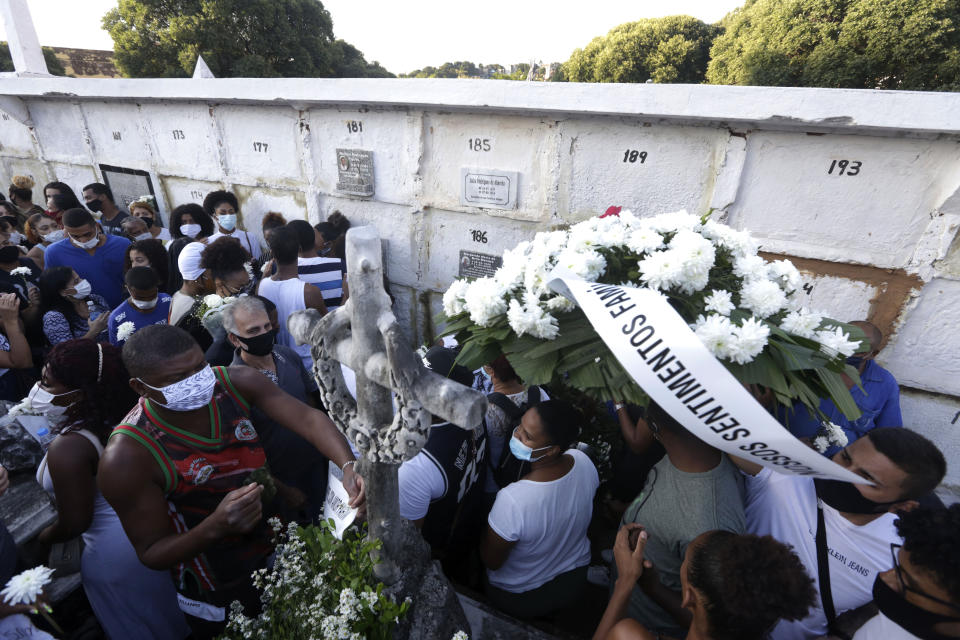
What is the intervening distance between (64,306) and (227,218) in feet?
6.21

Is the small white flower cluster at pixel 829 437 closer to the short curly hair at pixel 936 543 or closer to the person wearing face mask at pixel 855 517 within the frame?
the person wearing face mask at pixel 855 517

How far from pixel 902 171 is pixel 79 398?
519 centimetres

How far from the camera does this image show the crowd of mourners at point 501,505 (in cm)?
157

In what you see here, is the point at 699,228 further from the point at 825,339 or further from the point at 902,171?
the point at 902,171

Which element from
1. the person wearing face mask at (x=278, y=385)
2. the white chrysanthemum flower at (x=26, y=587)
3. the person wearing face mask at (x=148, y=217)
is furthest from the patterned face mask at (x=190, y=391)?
the person wearing face mask at (x=148, y=217)

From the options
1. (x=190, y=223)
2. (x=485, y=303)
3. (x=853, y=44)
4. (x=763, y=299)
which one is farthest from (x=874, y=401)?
(x=853, y=44)

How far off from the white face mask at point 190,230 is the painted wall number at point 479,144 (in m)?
3.50

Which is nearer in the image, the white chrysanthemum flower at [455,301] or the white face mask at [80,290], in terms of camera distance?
the white chrysanthemum flower at [455,301]

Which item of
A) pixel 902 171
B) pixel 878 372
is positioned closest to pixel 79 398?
pixel 878 372

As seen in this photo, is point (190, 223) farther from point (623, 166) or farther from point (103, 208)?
point (623, 166)

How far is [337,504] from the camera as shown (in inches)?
78.8

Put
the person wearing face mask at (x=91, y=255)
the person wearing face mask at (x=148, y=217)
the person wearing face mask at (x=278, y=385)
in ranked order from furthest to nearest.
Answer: the person wearing face mask at (x=148, y=217) → the person wearing face mask at (x=91, y=255) → the person wearing face mask at (x=278, y=385)

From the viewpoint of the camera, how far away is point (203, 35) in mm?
19312

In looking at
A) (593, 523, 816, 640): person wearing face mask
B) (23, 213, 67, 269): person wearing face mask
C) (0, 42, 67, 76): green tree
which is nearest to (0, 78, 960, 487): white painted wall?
(23, 213, 67, 269): person wearing face mask
